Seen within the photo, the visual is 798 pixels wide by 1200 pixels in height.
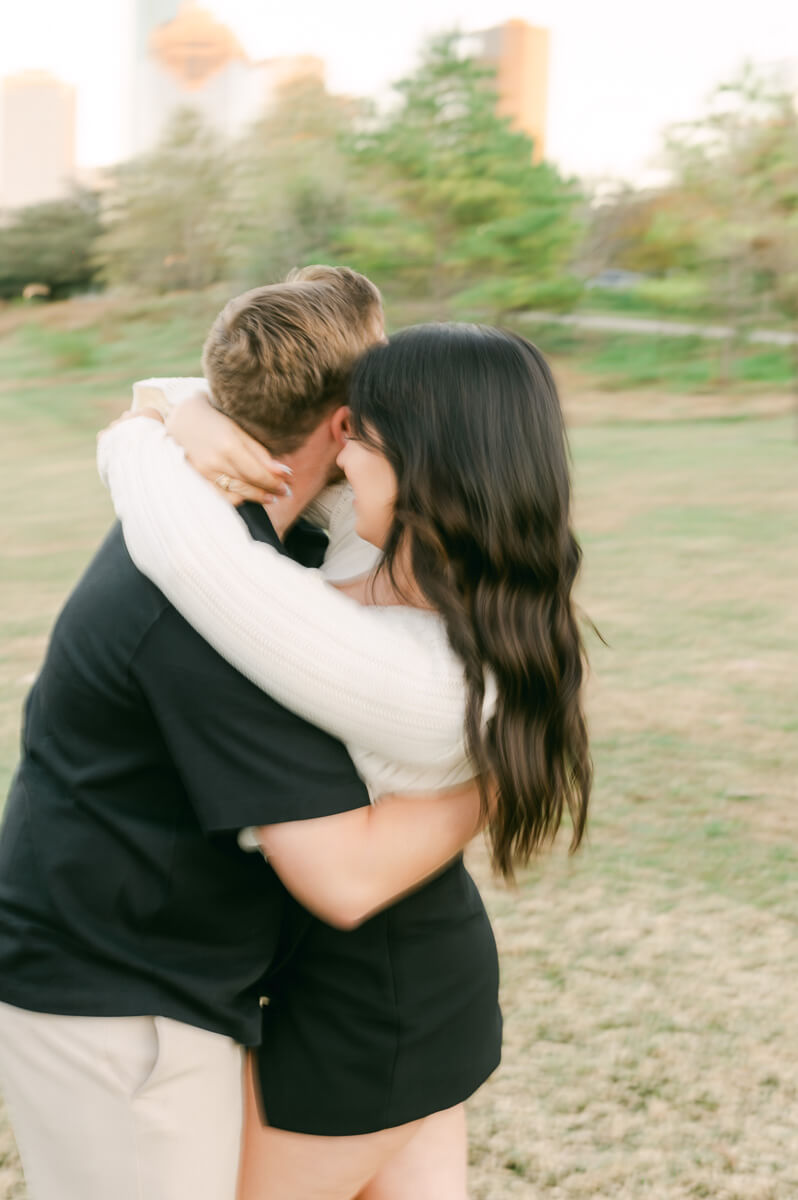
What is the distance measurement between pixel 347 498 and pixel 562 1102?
1.68m

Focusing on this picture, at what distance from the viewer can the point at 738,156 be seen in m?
26.2

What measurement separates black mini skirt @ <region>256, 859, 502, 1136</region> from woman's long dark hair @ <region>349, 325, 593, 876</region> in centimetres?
18

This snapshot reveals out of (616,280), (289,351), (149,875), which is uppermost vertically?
(289,351)

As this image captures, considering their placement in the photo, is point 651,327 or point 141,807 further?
point 651,327

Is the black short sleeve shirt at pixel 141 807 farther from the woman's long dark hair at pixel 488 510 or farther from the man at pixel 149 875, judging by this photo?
the woman's long dark hair at pixel 488 510

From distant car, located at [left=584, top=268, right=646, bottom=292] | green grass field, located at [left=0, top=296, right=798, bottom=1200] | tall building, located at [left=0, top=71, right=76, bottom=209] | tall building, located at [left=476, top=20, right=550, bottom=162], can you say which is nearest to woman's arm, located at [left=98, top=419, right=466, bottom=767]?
green grass field, located at [left=0, top=296, right=798, bottom=1200]

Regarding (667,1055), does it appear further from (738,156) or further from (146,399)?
(738,156)

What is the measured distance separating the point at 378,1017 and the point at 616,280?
33.5 metres

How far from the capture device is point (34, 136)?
161ft

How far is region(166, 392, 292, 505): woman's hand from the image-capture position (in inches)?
58.1

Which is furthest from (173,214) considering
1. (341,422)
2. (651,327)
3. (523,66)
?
(341,422)

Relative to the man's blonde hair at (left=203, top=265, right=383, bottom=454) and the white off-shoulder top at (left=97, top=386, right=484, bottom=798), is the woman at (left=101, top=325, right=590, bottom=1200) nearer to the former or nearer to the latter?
the white off-shoulder top at (left=97, top=386, right=484, bottom=798)

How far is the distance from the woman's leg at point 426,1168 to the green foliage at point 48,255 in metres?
36.8

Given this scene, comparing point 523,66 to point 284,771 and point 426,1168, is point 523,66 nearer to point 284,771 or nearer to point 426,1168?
point 426,1168
